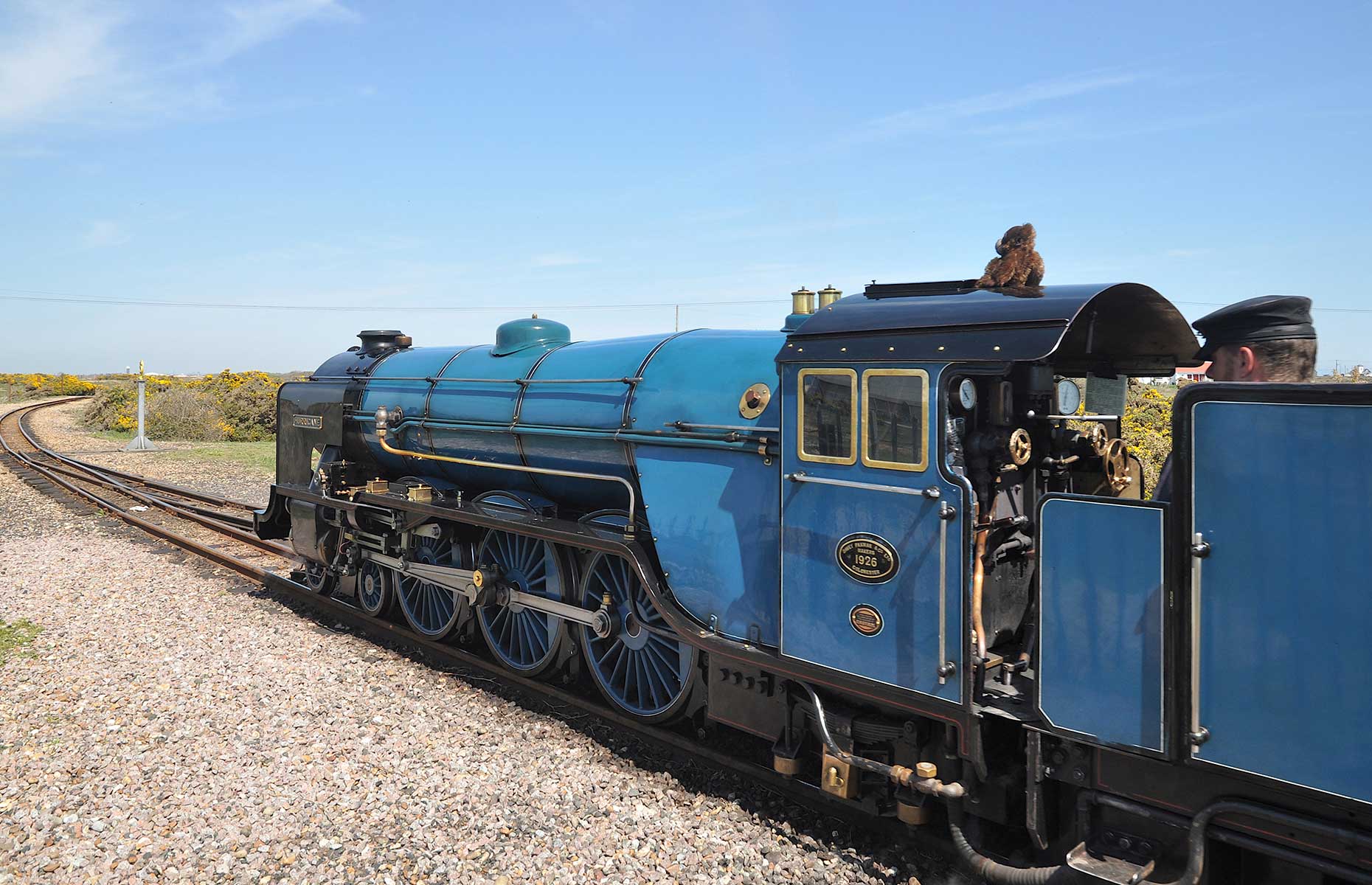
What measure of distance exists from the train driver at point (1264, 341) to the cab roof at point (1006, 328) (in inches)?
16.8

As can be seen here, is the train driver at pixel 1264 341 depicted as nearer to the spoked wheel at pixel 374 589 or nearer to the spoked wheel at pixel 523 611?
the spoked wheel at pixel 523 611

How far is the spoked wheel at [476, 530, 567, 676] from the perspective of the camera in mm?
7406

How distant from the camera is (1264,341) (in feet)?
13.8

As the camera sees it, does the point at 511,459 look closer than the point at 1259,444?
No

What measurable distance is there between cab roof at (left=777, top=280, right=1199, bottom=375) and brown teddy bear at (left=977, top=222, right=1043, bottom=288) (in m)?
0.11

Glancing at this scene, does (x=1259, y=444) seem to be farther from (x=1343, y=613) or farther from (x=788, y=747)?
(x=788, y=747)

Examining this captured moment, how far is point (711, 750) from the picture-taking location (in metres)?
5.99

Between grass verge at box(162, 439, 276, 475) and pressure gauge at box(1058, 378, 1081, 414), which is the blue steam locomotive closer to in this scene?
pressure gauge at box(1058, 378, 1081, 414)

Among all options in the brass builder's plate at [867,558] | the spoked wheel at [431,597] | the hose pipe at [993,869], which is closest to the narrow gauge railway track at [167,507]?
the spoked wheel at [431,597]

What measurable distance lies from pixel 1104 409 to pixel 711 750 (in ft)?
11.4

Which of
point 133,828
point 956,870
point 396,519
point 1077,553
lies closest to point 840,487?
point 1077,553

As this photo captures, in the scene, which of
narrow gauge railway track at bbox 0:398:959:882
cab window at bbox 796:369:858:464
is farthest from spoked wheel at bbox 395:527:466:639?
cab window at bbox 796:369:858:464

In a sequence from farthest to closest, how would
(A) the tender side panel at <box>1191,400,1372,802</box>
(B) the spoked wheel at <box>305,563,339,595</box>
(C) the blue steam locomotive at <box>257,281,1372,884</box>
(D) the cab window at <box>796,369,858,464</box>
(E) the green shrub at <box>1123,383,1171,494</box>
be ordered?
(E) the green shrub at <box>1123,383,1171,494</box>, (B) the spoked wheel at <box>305,563,339,595</box>, (D) the cab window at <box>796,369,858,464</box>, (C) the blue steam locomotive at <box>257,281,1372,884</box>, (A) the tender side panel at <box>1191,400,1372,802</box>

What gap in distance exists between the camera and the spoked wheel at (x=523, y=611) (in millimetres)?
7406
